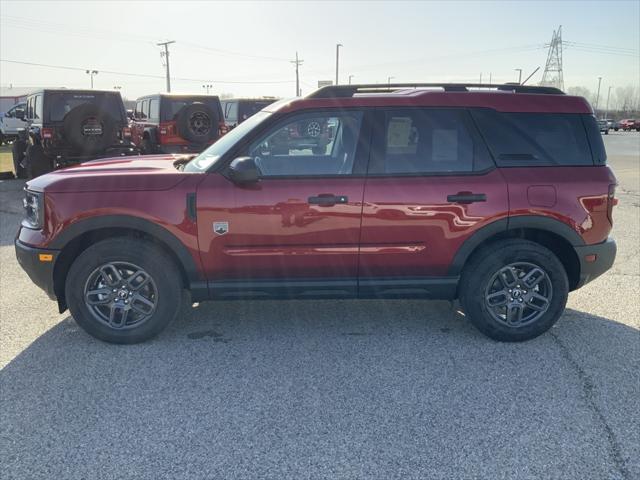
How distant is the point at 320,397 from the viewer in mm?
3088

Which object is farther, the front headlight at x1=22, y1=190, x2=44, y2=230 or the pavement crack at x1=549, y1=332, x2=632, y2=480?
the front headlight at x1=22, y1=190, x2=44, y2=230

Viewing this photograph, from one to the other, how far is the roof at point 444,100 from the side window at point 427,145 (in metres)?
0.08

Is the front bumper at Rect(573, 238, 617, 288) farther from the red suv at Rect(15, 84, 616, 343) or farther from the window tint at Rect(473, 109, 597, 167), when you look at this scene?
the window tint at Rect(473, 109, 597, 167)

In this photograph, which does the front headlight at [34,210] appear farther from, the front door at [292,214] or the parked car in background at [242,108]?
the parked car in background at [242,108]

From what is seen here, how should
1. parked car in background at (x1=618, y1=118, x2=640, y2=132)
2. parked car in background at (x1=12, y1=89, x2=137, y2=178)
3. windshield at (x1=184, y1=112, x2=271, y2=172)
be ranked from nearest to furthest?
windshield at (x1=184, y1=112, x2=271, y2=172) → parked car in background at (x1=12, y1=89, x2=137, y2=178) → parked car in background at (x1=618, y1=118, x2=640, y2=132)

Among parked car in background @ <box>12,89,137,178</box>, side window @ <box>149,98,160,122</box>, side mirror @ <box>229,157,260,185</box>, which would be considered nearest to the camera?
side mirror @ <box>229,157,260,185</box>

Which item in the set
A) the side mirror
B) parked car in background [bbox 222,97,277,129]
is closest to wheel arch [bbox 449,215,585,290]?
the side mirror

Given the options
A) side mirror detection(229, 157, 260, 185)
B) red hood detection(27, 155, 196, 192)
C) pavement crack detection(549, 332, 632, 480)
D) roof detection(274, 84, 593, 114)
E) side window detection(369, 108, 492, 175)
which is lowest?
pavement crack detection(549, 332, 632, 480)

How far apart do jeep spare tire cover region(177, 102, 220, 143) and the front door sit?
348 inches

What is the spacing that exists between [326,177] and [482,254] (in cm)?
134

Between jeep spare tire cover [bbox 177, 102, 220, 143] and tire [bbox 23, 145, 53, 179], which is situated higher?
jeep spare tire cover [bbox 177, 102, 220, 143]

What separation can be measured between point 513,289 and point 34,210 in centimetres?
368

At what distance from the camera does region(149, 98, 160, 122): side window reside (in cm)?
1237

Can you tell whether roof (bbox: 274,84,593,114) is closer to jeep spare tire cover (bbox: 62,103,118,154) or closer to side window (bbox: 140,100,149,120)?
jeep spare tire cover (bbox: 62,103,118,154)
